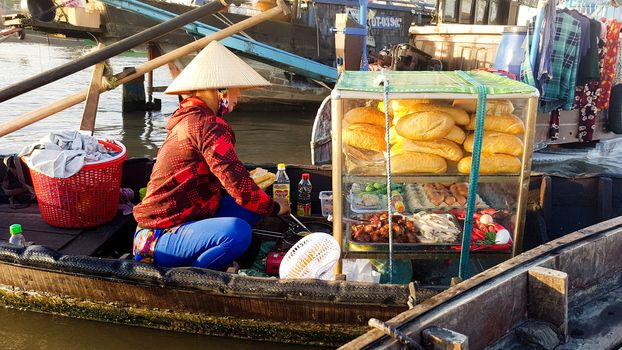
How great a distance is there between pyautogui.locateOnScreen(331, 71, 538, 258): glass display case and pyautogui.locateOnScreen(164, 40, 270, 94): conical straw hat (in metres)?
0.66

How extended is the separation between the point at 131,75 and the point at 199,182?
11.5 ft

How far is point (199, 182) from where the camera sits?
331 centimetres

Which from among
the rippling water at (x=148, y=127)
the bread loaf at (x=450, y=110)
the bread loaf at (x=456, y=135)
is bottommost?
the rippling water at (x=148, y=127)

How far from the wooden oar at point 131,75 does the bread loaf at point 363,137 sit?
3415 mm

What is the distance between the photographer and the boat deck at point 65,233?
12.8 ft

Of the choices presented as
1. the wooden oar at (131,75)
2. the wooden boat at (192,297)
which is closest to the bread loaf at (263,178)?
the wooden boat at (192,297)

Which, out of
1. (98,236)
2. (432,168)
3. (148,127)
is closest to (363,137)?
(432,168)

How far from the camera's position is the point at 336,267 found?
11.1ft

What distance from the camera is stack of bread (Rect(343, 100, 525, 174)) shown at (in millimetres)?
3209

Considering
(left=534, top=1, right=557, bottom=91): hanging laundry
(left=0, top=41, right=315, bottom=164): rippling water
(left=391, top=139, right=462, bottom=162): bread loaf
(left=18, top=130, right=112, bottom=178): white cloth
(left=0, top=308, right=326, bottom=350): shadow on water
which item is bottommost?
(left=0, top=308, right=326, bottom=350): shadow on water

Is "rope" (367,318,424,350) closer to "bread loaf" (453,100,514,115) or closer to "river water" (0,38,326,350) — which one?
"river water" (0,38,326,350)

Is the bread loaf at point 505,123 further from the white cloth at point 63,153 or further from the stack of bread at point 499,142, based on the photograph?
the white cloth at point 63,153

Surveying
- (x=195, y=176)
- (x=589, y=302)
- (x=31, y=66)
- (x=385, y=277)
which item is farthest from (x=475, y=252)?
(x=31, y=66)

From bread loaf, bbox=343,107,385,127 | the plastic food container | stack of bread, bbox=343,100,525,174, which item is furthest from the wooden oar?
stack of bread, bbox=343,100,525,174
